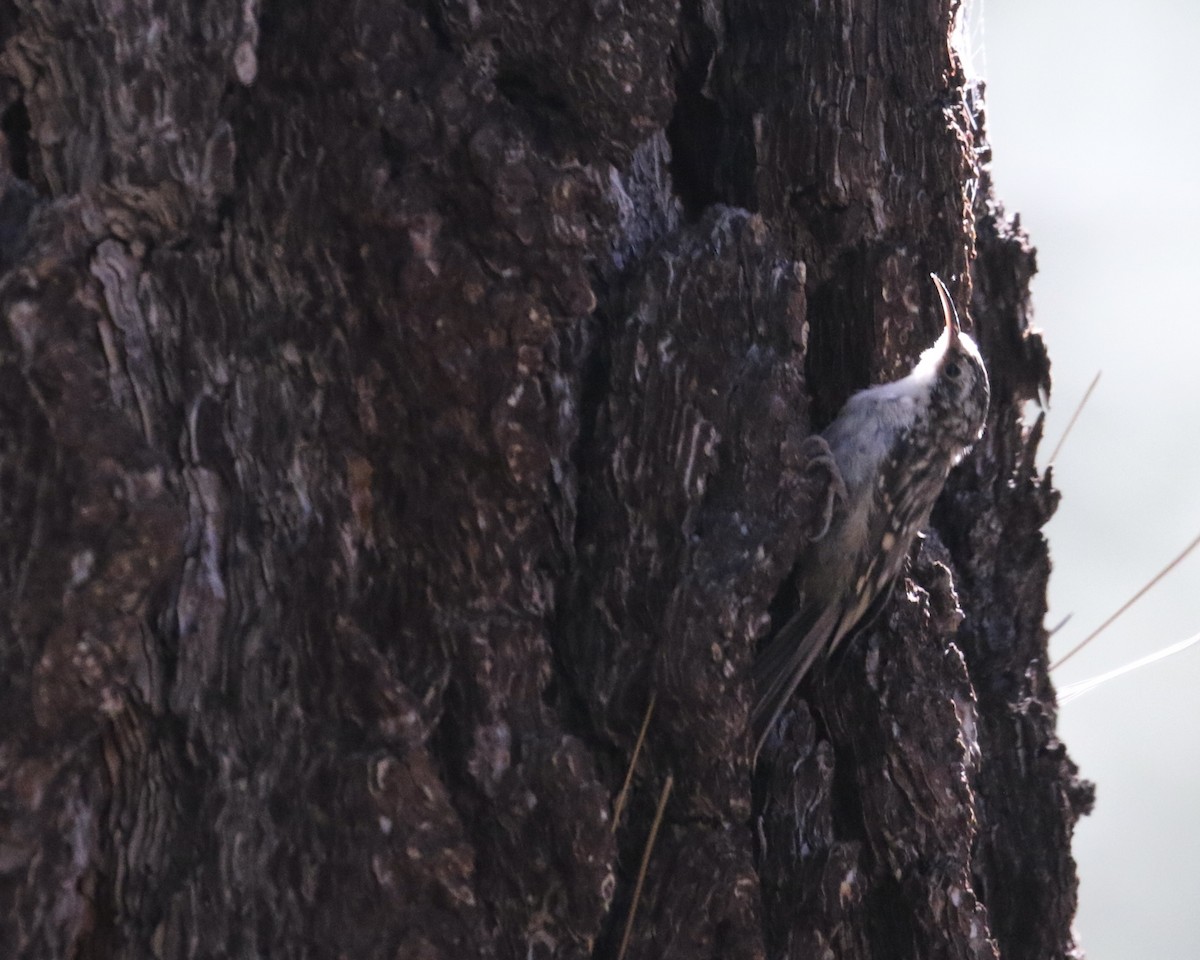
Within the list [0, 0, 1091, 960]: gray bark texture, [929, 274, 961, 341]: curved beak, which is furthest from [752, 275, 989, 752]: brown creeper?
[0, 0, 1091, 960]: gray bark texture

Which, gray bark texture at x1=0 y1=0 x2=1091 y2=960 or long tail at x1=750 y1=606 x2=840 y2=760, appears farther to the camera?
long tail at x1=750 y1=606 x2=840 y2=760

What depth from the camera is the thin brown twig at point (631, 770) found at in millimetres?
1548

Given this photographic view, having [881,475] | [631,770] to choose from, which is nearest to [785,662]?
[631,770]

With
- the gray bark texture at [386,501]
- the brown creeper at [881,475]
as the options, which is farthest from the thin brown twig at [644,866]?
the brown creeper at [881,475]

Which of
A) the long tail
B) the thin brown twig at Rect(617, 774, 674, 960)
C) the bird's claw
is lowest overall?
the thin brown twig at Rect(617, 774, 674, 960)

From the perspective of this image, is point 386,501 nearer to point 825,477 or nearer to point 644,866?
point 644,866

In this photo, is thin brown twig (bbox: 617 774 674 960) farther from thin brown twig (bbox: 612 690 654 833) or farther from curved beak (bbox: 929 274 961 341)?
curved beak (bbox: 929 274 961 341)

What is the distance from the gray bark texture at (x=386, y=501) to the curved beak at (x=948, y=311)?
0.38 metres

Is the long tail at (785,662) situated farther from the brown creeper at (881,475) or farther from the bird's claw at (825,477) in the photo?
the bird's claw at (825,477)

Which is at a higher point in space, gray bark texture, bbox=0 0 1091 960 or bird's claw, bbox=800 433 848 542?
bird's claw, bbox=800 433 848 542

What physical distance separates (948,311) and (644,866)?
100 cm

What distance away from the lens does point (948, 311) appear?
1.97 m

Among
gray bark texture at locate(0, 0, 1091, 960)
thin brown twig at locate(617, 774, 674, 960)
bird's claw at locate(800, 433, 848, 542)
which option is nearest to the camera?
gray bark texture at locate(0, 0, 1091, 960)

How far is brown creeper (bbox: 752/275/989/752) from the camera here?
1.96m
